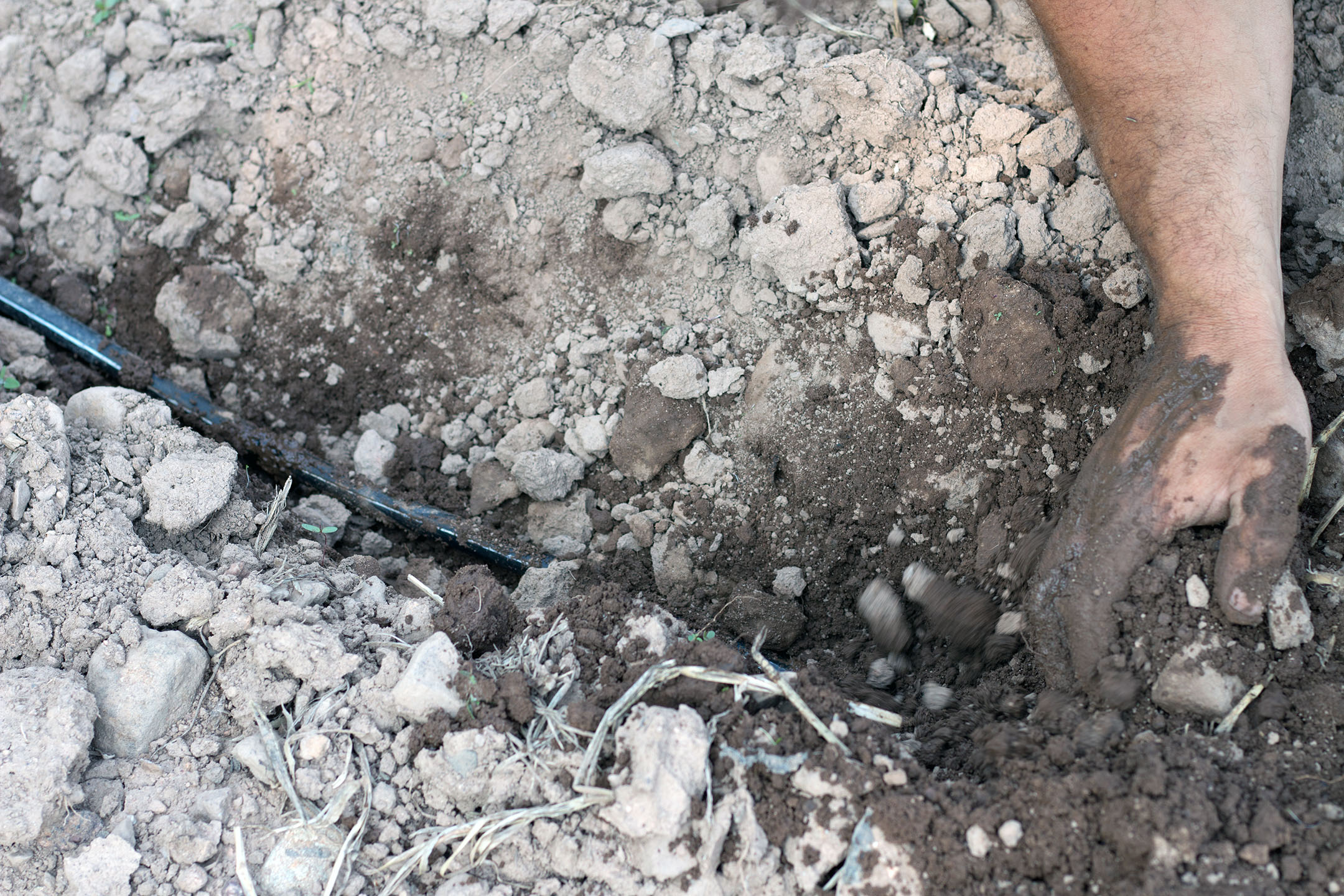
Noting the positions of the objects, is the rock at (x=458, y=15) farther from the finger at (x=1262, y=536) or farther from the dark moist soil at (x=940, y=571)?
the finger at (x=1262, y=536)

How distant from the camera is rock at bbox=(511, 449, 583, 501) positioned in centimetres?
255

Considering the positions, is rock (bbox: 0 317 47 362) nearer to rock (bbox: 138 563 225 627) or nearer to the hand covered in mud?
rock (bbox: 138 563 225 627)

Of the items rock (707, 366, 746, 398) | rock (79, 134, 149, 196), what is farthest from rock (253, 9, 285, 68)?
rock (707, 366, 746, 398)

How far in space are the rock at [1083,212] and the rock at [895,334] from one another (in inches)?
16.6

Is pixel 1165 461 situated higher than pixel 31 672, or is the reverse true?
pixel 1165 461

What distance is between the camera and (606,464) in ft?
8.62

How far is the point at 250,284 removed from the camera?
9.93ft

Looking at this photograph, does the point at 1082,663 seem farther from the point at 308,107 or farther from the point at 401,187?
the point at 308,107

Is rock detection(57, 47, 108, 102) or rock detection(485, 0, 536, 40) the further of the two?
rock detection(57, 47, 108, 102)

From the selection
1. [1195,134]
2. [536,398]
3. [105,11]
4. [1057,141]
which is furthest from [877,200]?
[105,11]

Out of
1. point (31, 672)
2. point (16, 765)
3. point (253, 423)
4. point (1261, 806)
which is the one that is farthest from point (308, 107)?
point (1261, 806)

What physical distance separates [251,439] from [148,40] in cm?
143

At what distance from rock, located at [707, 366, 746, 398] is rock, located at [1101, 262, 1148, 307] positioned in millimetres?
→ 912

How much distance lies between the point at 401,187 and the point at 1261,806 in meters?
2.65
